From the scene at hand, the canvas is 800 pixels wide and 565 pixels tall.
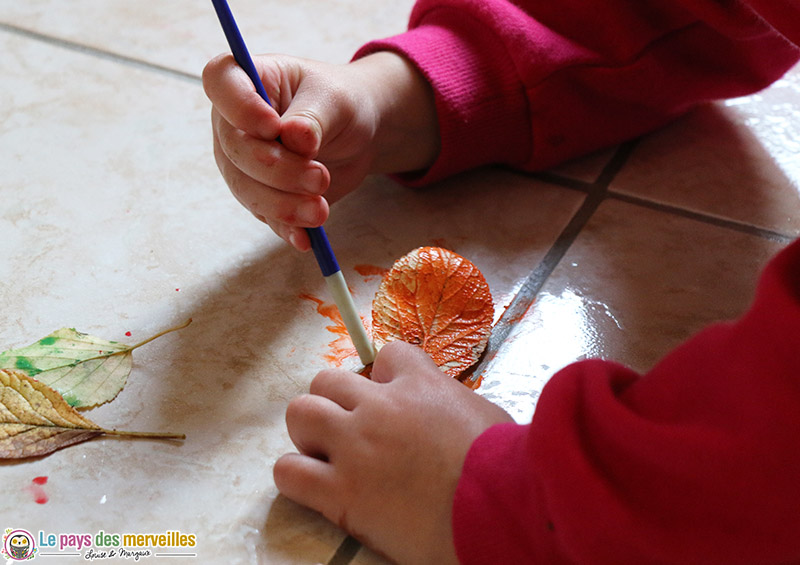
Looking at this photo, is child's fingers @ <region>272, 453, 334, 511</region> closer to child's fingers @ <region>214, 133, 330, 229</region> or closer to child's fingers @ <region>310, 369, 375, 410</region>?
child's fingers @ <region>310, 369, 375, 410</region>

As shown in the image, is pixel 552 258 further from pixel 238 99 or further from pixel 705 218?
pixel 238 99

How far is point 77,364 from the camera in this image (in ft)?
1.86

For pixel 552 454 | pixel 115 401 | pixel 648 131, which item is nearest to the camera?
pixel 552 454

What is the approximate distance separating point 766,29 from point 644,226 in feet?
0.80

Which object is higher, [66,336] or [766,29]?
[766,29]

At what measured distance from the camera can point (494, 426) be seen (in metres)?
0.48

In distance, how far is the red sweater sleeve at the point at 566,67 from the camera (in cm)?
74


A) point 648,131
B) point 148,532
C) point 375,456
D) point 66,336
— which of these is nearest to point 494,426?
point 375,456

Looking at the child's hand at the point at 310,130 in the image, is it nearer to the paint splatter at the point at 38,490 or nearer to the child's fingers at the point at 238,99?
the child's fingers at the point at 238,99

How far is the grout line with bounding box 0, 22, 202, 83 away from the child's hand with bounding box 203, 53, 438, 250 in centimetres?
26

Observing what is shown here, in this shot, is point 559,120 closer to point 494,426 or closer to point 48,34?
point 494,426

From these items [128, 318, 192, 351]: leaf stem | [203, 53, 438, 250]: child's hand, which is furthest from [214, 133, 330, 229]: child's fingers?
[128, 318, 192, 351]: leaf stem

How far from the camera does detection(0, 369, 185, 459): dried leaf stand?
51cm

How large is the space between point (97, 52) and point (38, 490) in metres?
0.62
